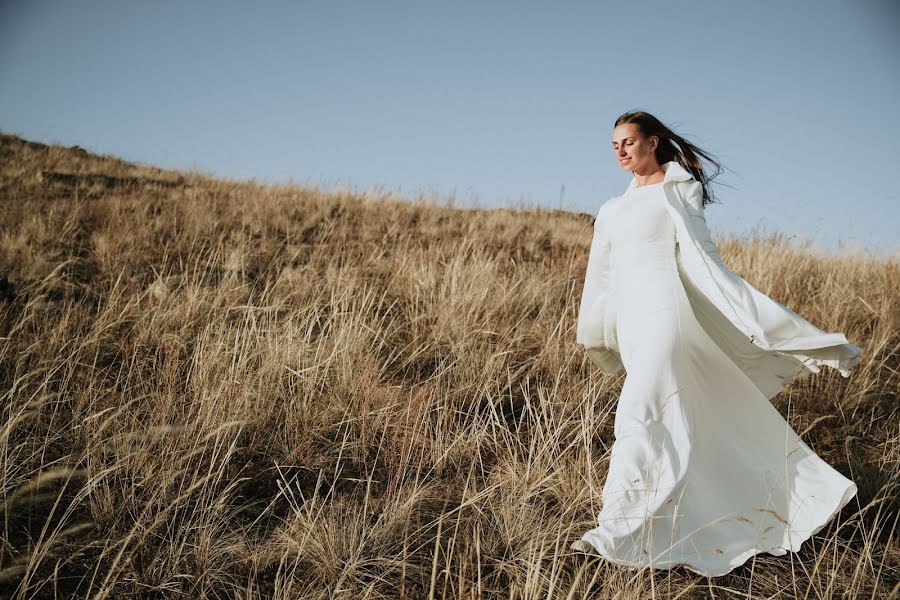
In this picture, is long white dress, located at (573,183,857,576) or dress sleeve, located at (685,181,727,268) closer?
long white dress, located at (573,183,857,576)

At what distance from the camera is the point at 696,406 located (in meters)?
2.04

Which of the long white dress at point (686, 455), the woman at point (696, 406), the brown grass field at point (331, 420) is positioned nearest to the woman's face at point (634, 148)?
the woman at point (696, 406)

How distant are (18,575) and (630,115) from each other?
3.13 m

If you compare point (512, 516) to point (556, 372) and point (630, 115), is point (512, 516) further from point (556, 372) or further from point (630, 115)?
point (630, 115)

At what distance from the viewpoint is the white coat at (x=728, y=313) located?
1.92m

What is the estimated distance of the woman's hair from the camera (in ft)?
8.20

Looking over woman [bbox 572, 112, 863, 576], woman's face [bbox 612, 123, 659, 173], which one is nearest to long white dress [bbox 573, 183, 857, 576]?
woman [bbox 572, 112, 863, 576]

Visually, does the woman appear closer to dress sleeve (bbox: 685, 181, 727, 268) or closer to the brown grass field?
dress sleeve (bbox: 685, 181, 727, 268)

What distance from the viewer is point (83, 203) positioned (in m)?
5.81

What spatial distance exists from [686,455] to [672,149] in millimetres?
1615

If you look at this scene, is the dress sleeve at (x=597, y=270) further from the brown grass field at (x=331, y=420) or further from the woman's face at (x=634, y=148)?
the brown grass field at (x=331, y=420)

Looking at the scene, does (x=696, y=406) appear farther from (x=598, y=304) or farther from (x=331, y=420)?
(x=331, y=420)

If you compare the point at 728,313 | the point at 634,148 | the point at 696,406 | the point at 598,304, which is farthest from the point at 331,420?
the point at 634,148

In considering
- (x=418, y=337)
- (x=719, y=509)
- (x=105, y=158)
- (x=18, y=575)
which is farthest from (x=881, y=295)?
(x=105, y=158)
